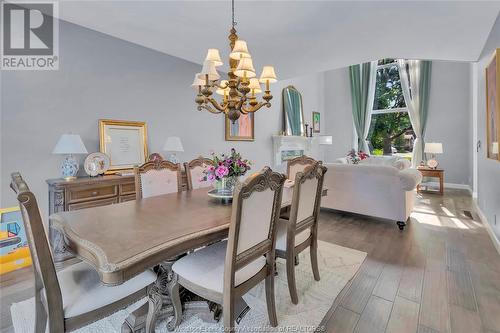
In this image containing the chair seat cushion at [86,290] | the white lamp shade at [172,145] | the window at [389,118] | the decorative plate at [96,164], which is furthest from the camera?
the window at [389,118]

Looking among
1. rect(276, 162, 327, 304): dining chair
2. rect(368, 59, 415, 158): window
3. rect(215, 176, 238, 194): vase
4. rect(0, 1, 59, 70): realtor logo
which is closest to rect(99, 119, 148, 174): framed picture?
rect(0, 1, 59, 70): realtor logo

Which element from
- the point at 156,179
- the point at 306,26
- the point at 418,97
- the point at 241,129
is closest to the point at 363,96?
the point at 418,97

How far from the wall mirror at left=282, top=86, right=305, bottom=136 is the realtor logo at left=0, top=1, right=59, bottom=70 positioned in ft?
15.0

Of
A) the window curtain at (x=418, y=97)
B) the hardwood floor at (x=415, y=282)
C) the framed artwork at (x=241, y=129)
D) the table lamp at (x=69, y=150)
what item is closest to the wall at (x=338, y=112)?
the window curtain at (x=418, y=97)

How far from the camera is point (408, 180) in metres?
3.25

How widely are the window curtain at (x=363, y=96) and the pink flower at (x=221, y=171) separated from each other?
6.81 m

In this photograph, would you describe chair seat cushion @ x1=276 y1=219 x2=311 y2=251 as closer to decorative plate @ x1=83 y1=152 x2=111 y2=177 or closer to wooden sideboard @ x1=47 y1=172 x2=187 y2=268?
wooden sideboard @ x1=47 y1=172 x2=187 y2=268

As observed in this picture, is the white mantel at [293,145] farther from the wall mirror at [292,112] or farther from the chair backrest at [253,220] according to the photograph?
the chair backrest at [253,220]

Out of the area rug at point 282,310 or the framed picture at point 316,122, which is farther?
the framed picture at point 316,122

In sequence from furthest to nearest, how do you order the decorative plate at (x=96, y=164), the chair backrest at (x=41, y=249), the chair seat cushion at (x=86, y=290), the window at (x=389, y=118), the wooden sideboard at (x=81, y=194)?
the window at (x=389, y=118) < the decorative plate at (x=96, y=164) < the wooden sideboard at (x=81, y=194) < the chair seat cushion at (x=86, y=290) < the chair backrest at (x=41, y=249)

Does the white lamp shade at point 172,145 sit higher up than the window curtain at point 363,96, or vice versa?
the window curtain at point 363,96

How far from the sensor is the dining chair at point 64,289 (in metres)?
1.05

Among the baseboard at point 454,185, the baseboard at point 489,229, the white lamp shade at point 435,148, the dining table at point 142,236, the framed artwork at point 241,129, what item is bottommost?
the baseboard at point 489,229

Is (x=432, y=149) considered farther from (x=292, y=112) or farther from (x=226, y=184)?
(x=226, y=184)
